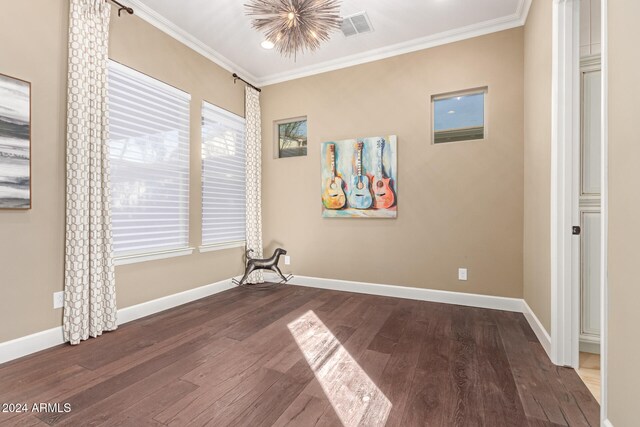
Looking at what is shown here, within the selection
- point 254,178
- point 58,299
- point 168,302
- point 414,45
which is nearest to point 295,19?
point 414,45

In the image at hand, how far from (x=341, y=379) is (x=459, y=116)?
3016 millimetres

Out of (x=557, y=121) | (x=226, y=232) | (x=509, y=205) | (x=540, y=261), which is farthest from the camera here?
(x=226, y=232)

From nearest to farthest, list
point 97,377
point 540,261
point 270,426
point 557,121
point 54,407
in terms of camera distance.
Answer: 1. point 270,426
2. point 54,407
3. point 97,377
4. point 557,121
5. point 540,261

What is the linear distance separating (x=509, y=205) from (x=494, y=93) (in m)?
1.22

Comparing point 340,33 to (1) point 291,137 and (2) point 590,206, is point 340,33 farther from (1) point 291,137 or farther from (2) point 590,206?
(2) point 590,206

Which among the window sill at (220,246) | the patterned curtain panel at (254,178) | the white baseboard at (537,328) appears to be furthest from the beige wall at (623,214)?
the patterned curtain panel at (254,178)

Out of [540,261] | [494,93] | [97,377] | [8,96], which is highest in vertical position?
[494,93]

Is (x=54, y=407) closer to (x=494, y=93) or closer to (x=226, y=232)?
(x=226, y=232)

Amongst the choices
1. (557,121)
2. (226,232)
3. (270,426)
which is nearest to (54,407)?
→ (270,426)

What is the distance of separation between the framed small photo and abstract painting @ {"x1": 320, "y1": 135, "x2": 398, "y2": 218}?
425 millimetres

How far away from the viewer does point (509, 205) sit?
3.07 meters

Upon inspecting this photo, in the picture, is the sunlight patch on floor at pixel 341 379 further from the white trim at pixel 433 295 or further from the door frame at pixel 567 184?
the door frame at pixel 567 184

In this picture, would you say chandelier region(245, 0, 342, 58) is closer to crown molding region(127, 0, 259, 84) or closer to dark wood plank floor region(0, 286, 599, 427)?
crown molding region(127, 0, 259, 84)

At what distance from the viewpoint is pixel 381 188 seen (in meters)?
3.61
